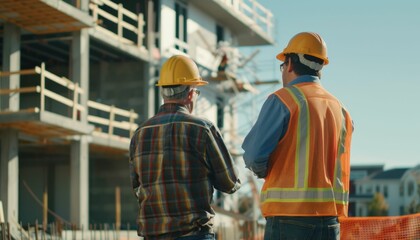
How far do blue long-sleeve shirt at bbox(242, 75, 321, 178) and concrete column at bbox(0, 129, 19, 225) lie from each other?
18.8m

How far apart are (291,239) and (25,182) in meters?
27.8

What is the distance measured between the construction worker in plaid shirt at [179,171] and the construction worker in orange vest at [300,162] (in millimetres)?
382

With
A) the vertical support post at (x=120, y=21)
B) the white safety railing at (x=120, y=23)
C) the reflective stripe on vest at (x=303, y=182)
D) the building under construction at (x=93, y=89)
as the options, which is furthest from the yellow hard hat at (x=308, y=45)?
the vertical support post at (x=120, y=21)

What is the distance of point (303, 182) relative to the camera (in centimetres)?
503

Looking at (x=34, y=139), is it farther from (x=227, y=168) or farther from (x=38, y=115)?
(x=227, y=168)

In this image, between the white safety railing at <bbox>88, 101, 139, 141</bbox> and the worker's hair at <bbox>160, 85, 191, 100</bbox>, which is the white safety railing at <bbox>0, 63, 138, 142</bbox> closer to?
the white safety railing at <bbox>88, 101, 139, 141</bbox>

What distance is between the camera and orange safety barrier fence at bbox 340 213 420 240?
7.36 metres

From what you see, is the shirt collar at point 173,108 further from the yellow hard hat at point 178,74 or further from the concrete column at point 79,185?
the concrete column at point 79,185

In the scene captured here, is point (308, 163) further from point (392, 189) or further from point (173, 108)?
point (392, 189)

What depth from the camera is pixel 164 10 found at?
3044cm

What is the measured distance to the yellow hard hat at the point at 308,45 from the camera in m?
5.40

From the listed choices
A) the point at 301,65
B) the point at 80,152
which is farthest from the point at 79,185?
the point at 301,65

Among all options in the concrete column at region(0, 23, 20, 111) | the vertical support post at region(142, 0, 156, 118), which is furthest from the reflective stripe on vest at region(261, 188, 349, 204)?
the vertical support post at region(142, 0, 156, 118)

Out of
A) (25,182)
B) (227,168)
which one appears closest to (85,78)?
(25,182)
